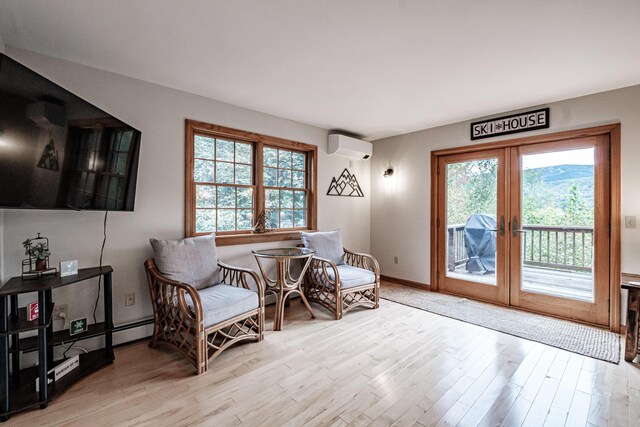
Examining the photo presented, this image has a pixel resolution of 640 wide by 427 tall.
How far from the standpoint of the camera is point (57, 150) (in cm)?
179

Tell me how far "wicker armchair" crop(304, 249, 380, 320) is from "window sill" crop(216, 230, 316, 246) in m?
0.54

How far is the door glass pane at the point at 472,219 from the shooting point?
370cm

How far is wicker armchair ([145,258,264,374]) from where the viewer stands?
2125 millimetres

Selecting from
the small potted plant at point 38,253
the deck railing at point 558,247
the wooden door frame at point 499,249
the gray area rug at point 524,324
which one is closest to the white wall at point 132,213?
the small potted plant at point 38,253

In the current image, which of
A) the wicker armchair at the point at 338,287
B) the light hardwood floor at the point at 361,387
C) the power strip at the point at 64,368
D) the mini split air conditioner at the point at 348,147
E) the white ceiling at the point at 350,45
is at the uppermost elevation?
the white ceiling at the point at 350,45

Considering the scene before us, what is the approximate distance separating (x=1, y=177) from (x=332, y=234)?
119 inches

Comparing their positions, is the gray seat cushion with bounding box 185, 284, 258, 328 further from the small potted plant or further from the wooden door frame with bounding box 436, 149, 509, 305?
the wooden door frame with bounding box 436, 149, 509, 305

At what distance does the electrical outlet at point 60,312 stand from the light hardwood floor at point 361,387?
517 millimetres

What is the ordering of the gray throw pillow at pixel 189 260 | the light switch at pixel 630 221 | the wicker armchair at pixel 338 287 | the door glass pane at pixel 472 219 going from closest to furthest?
the gray throw pillow at pixel 189 260 → the light switch at pixel 630 221 → the wicker armchair at pixel 338 287 → the door glass pane at pixel 472 219

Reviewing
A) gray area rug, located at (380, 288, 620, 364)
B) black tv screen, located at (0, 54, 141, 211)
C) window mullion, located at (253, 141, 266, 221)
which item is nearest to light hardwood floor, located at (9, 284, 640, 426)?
gray area rug, located at (380, 288, 620, 364)

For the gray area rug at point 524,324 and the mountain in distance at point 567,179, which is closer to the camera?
the gray area rug at point 524,324

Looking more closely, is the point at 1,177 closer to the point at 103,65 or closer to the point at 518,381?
the point at 103,65

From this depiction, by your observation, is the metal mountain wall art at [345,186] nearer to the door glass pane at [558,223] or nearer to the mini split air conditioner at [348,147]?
the mini split air conditioner at [348,147]

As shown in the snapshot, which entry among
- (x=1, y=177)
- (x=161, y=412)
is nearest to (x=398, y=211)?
(x=161, y=412)
